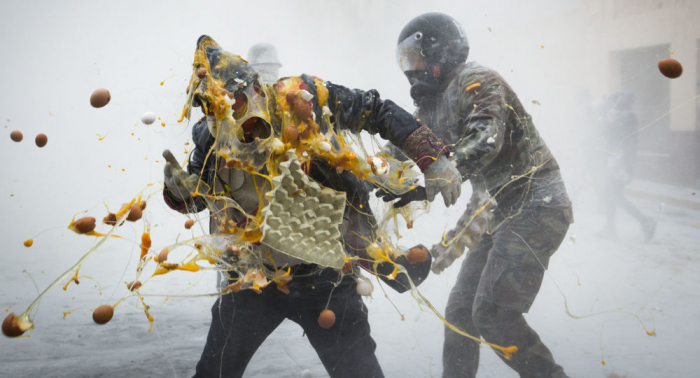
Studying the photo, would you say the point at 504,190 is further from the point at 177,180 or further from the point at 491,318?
the point at 177,180

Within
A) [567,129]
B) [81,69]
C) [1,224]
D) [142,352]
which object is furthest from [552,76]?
[1,224]

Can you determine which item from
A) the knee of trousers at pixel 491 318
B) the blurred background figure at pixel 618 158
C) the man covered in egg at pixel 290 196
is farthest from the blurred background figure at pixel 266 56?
the blurred background figure at pixel 618 158

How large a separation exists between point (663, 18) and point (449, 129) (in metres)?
1.02

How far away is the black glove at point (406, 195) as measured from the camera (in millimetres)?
1020

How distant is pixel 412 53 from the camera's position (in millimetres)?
1229

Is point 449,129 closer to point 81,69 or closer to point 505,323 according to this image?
point 505,323

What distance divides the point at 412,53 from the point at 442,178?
0.44 metres

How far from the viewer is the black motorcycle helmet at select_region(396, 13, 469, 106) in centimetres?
122

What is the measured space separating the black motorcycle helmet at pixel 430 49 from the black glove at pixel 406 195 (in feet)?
1.15

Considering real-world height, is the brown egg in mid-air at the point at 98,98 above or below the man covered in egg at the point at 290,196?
above

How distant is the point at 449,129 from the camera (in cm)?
120

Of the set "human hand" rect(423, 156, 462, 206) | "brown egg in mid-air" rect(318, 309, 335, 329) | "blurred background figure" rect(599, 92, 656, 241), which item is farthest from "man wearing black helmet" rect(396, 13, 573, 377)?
"blurred background figure" rect(599, 92, 656, 241)

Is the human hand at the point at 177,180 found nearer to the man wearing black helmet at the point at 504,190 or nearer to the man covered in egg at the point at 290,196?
the man covered in egg at the point at 290,196

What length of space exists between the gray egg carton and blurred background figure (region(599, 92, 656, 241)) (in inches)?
48.8
